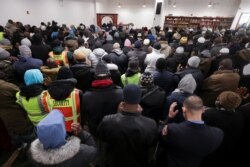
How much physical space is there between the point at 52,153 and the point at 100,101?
3.25 feet

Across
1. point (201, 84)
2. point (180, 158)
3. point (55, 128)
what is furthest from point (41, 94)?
point (201, 84)

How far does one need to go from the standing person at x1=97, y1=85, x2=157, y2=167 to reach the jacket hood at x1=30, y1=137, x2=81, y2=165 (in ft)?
1.40

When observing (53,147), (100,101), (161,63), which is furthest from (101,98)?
(161,63)

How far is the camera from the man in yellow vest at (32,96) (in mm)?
2021

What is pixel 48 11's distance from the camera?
10.8 metres

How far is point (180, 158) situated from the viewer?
→ 63.1 inches

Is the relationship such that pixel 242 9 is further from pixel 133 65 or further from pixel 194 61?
pixel 133 65

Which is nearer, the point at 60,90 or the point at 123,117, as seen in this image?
the point at 123,117

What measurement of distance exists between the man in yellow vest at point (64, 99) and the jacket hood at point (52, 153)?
79cm

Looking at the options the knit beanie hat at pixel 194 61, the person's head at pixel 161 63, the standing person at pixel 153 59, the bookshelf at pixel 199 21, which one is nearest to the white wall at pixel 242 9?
the bookshelf at pixel 199 21

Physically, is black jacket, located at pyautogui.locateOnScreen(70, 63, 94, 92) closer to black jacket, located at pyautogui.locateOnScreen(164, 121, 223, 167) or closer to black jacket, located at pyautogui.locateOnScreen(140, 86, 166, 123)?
black jacket, located at pyautogui.locateOnScreen(140, 86, 166, 123)

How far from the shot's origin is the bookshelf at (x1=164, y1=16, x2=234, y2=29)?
41.7ft

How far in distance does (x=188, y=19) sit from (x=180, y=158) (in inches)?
559

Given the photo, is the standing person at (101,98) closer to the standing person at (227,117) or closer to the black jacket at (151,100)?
the black jacket at (151,100)
